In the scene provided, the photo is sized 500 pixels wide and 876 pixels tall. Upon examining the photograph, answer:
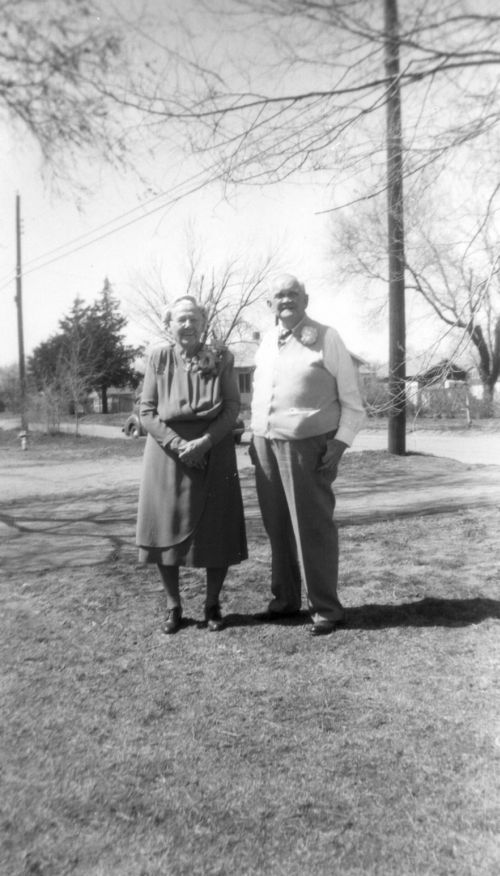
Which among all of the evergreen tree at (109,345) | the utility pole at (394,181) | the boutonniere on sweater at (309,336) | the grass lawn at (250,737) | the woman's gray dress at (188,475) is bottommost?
the grass lawn at (250,737)

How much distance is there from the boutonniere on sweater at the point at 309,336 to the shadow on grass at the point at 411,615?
1.37 metres

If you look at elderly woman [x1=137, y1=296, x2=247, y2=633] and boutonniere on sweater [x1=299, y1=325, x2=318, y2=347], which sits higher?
boutonniere on sweater [x1=299, y1=325, x2=318, y2=347]

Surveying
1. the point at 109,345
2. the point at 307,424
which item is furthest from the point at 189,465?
the point at 109,345

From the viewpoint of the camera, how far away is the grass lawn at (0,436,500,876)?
183cm

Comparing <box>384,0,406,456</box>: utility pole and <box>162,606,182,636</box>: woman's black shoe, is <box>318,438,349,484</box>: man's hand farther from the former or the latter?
<box>162,606,182,636</box>: woman's black shoe

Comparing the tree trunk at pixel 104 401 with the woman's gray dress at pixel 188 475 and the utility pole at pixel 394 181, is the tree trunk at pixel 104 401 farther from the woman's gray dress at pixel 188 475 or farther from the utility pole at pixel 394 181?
the woman's gray dress at pixel 188 475

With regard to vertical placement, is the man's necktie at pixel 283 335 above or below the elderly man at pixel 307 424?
above

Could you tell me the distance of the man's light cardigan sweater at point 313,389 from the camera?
3355 millimetres

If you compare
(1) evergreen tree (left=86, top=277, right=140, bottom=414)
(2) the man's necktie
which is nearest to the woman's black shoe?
(2) the man's necktie

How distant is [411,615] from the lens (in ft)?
11.9

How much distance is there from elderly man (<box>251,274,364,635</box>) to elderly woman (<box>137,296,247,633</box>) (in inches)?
8.1

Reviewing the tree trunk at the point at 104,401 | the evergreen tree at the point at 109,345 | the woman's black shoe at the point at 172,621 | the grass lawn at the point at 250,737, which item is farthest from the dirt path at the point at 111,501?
the tree trunk at the point at 104,401

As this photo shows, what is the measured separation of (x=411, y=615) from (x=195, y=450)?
1369 millimetres

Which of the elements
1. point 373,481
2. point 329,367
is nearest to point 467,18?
point 329,367
